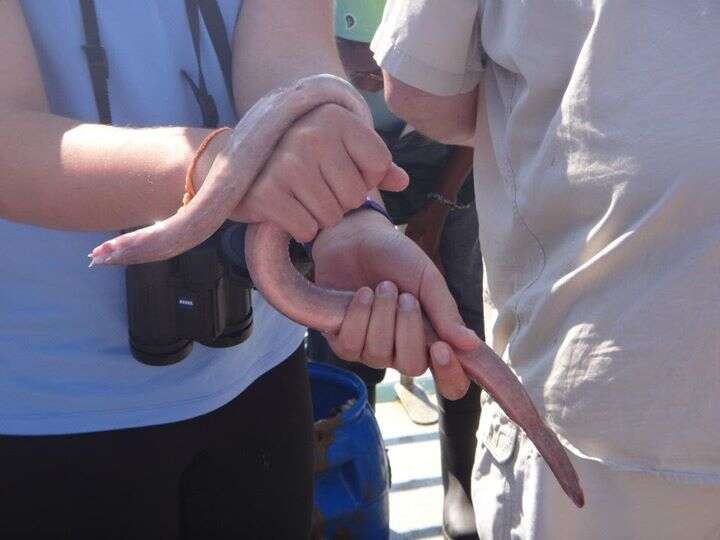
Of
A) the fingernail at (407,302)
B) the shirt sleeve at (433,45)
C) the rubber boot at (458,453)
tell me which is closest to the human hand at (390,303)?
the fingernail at (407,302)

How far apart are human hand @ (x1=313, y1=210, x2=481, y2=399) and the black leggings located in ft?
1.03

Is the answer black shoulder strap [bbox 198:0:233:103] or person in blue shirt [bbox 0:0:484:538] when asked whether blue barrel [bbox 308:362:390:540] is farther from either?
black shoulder strap [bbox 198:0:233:103]

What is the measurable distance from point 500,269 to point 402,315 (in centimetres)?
61

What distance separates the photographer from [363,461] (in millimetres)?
2117

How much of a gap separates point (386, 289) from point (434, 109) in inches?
30.7

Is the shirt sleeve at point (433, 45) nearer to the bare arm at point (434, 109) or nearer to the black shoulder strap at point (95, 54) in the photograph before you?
the bare arm at point (434, 109)

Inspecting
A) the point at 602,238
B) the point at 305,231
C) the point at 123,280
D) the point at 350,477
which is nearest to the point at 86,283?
the point at 123,280

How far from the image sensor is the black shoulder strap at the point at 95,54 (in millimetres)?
1155

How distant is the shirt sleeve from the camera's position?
1.57 metres

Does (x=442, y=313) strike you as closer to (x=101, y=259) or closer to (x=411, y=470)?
(x=101, y=259)

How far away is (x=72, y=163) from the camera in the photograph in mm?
1024

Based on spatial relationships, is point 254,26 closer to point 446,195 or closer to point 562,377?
point 562,377

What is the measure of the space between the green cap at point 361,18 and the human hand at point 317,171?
173 centimetres

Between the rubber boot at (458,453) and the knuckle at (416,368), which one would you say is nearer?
the knuckle at (416,368)
